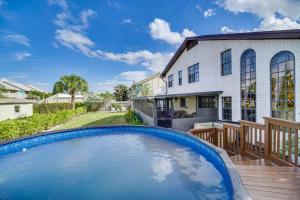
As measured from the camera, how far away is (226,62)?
11.0m

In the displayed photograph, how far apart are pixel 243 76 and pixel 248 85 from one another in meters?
0.68

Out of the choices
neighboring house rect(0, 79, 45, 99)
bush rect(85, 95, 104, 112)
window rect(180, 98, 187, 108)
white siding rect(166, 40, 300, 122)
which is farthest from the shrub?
neighboring house rect(0, 79, 45, 99)

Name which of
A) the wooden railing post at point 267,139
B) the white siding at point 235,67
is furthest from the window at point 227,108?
the wooden railing post at point 267,139

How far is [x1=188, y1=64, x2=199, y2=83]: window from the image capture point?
46.8ft

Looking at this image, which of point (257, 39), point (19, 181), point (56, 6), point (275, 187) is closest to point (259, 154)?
point (275, 187)

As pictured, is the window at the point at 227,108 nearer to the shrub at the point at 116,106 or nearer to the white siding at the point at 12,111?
the white siding at the point at 12,111

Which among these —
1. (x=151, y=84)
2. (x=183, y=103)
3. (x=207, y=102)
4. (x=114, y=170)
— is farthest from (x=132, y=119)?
(x=151, y=84)

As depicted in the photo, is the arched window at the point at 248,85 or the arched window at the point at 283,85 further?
the arched window at the point at 248,85

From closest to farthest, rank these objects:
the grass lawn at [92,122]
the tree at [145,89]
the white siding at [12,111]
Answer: the grass lawn at [92,122] → the white siding at [12,111] → the tree at [145,89]

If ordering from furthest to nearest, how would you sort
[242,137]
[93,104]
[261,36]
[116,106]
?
[93,104], [116,106], [261,36], [242,137]

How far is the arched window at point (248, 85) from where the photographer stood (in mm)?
8828

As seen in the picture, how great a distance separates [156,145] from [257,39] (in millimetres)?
7880

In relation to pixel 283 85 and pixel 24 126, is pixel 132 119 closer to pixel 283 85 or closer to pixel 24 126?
pixel 24 126

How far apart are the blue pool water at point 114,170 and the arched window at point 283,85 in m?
4.12
